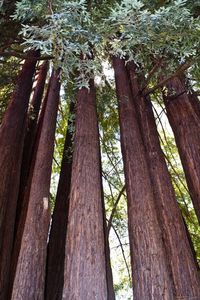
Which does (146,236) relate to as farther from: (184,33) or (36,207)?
(184,33)

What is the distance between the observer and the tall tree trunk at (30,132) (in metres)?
4.54

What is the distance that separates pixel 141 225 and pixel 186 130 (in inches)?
54.8

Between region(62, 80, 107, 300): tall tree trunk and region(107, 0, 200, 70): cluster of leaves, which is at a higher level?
region(107, 0, 200, 70): cluster of leaves

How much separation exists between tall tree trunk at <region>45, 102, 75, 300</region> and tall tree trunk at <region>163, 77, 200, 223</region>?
4.42 feet

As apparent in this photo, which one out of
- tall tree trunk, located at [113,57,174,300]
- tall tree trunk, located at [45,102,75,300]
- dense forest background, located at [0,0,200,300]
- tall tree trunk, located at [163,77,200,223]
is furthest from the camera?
tall tree trunk, located at [45,102,75,300]

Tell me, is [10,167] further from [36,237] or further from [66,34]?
[66,34]

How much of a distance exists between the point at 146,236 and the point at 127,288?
17.8ft

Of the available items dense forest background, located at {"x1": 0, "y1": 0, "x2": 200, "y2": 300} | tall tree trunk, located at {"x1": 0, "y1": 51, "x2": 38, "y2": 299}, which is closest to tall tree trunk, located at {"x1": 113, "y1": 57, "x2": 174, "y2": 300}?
dense forest background, located at {"x1": 0, "y1": 0, "x2": 200, "y2": 300}

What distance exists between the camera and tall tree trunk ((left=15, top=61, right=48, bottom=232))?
14.9 feet

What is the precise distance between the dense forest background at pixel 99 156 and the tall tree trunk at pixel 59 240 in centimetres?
1

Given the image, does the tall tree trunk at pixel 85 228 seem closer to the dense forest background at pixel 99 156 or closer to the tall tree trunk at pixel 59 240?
the dense forest background at pixel 99 156

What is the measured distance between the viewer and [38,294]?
Answer: 2.73m

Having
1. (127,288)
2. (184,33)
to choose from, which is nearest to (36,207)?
(184,33)

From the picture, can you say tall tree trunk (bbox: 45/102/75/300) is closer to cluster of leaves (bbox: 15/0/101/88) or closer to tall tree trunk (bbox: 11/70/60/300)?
tall tree trunk (bbox: 11/70/60/300)
